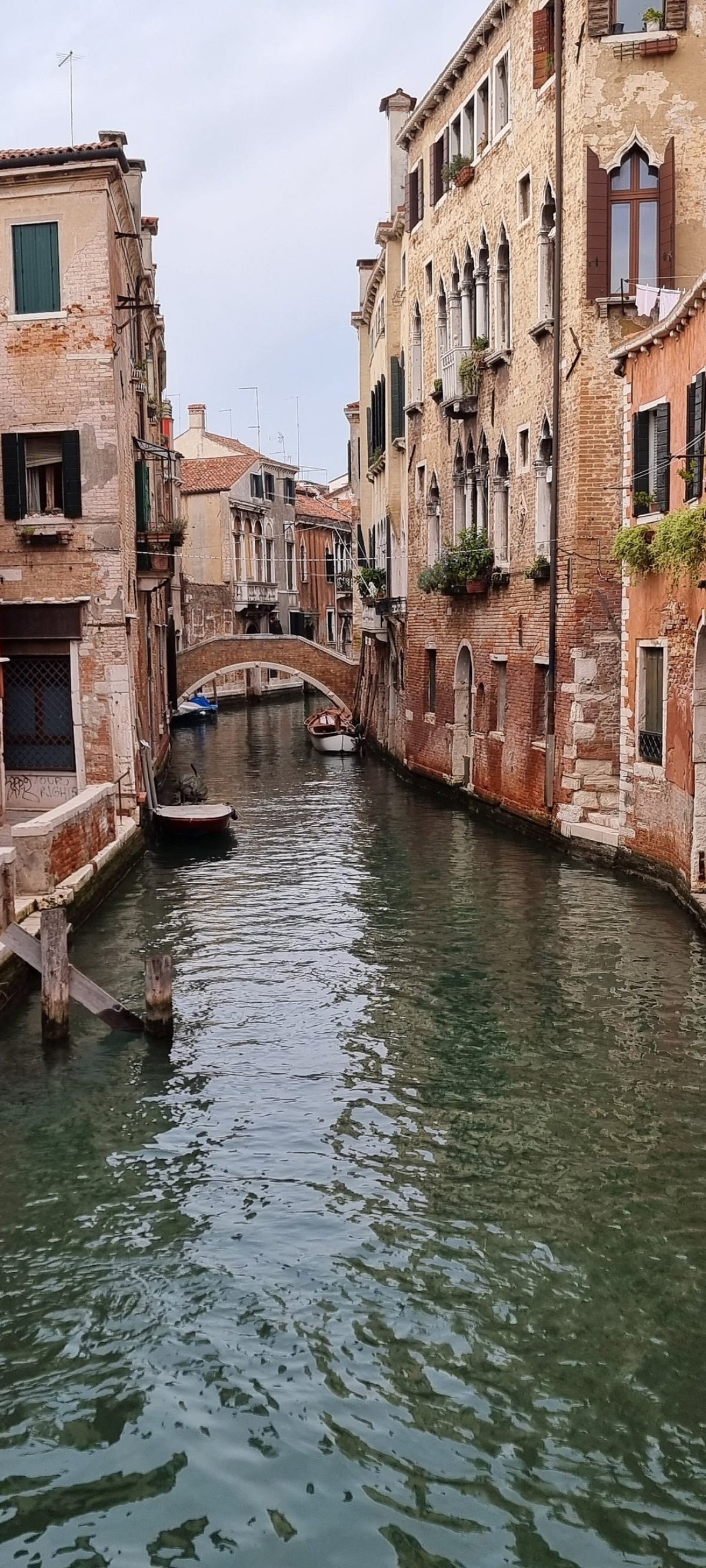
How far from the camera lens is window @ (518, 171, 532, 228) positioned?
18.5 m

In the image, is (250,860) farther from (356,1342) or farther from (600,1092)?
(356,1342)

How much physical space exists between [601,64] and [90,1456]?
1541 cm

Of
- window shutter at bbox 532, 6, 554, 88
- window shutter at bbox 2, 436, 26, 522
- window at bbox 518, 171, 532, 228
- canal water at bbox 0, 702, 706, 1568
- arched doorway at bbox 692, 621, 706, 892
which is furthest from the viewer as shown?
window at bbox 518, 171, 532, 228

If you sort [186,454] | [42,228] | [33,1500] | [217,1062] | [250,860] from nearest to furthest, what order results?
[33,1500] → [217,1062] → [42,228] → [250,860] → [186,454]

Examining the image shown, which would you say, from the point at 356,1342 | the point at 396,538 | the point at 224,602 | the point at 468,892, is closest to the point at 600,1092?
the point at 356,1342

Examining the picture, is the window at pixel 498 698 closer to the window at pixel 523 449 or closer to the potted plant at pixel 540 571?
the potted plant at pixel 540 571

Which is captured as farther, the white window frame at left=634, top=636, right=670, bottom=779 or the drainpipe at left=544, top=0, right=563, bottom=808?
the drainpipe at left=544, top=0, right=563, bottom=808

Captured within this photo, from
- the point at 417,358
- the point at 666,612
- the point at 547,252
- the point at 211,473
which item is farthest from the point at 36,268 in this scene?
the point at 211,473

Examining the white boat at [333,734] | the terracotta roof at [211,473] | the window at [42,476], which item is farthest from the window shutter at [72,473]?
the terracotta roof at [211,473]

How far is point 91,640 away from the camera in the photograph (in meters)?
17.8

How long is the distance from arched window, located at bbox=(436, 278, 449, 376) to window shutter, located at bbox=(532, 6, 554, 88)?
17.8 ft

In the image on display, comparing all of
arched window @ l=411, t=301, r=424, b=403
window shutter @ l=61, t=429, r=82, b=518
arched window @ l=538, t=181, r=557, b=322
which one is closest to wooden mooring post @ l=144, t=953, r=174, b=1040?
window shutter @ l=61, t=429, r=82, b=518

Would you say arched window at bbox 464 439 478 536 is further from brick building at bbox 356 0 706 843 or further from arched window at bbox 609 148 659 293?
arched window at bbox 609 148 659 293

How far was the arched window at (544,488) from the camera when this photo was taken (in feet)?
59.3
